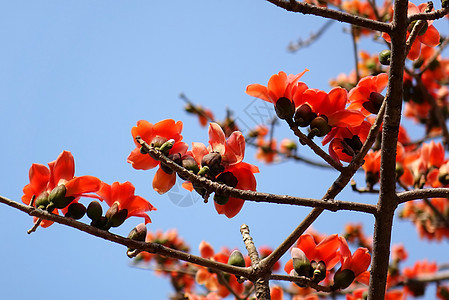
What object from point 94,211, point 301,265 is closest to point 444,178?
point 301,265

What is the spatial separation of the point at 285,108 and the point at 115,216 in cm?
53

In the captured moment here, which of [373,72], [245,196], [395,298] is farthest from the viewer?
[373,72]

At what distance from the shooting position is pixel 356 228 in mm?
4840

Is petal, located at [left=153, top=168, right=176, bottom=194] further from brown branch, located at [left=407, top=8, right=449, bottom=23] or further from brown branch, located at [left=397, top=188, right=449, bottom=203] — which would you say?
brown branch, located at [left=407, top=8, right=449, bottom=23]

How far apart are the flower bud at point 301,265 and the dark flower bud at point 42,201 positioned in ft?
2.22

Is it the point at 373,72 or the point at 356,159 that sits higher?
the point at 373,72

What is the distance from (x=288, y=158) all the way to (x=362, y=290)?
1.92 metres

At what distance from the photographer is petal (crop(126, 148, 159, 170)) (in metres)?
1.37

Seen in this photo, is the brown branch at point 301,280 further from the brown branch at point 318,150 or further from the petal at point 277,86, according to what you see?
the petal at point 277,86

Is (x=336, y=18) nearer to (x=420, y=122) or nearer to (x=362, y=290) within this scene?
(x=362, y=290)

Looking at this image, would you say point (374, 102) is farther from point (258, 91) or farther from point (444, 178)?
point (444, 178)

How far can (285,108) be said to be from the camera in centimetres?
124

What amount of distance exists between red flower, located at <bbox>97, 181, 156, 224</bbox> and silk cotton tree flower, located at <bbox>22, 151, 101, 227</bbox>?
0.14ft

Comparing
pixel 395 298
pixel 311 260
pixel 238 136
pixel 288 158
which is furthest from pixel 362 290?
pixel 288 158
